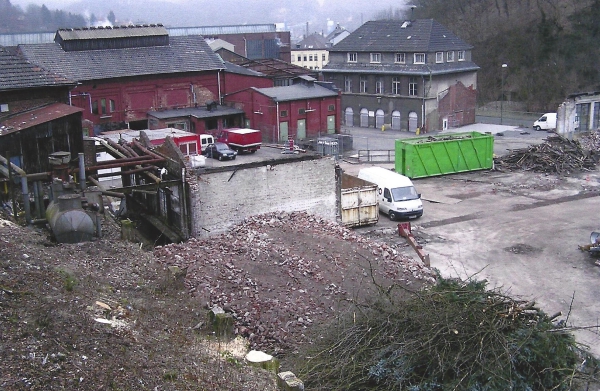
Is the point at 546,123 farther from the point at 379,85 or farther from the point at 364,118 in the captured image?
the point at 364,118

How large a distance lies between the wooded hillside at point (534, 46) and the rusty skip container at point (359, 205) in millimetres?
34827

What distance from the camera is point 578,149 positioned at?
32.3 metres

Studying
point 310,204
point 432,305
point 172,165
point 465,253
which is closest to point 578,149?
point 465,253

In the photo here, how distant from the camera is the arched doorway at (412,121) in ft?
147

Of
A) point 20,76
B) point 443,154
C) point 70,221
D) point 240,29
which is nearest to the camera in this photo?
point 70,221

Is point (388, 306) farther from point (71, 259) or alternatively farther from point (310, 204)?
point (310, 204)

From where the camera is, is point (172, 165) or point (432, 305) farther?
point (172, 165)

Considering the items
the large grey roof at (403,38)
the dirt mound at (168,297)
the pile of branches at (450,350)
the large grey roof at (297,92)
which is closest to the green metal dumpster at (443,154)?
the large grey roof at (297,92)

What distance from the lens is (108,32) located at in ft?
133

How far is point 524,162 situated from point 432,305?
22.8 meters

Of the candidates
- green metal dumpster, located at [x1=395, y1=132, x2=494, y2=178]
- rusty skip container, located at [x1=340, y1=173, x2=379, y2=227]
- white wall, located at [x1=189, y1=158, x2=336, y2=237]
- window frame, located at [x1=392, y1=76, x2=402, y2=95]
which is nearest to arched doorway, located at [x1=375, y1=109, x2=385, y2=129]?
window frame, located at [x1=392, y1=76, x2=402, y2=95]

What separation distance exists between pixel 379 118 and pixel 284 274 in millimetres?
34348

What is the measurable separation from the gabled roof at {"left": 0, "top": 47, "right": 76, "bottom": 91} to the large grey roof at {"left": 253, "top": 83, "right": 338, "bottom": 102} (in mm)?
17088

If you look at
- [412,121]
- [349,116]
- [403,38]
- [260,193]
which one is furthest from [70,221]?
[349,116]
